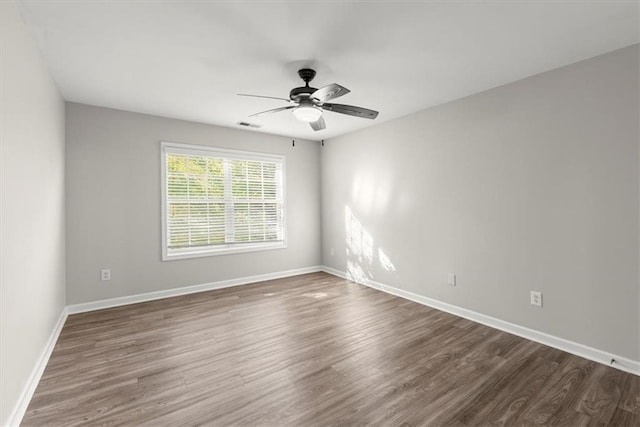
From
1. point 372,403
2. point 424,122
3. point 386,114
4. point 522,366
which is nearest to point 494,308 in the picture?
point 522,366

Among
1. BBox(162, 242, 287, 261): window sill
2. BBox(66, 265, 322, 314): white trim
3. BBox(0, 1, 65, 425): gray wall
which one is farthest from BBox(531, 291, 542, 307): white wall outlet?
BBox(0, 1, 65, 425): gray wall

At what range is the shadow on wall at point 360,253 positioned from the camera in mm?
4457

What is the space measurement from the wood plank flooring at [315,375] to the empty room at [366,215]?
0.06 feet

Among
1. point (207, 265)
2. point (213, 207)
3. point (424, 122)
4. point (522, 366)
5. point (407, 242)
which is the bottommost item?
point (522, 366)

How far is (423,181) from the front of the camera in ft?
12.5

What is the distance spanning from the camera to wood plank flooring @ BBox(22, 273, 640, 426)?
1820 millimetres

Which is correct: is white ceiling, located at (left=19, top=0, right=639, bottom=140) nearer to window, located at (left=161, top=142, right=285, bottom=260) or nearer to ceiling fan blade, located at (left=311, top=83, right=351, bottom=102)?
ceiling fan blade, located at (left=311, top=83, right=351, bottom=102)

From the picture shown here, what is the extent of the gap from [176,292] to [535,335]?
14.1 feet

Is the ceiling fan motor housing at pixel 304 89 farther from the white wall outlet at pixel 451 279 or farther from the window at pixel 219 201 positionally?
the white wall outlet at pixel 451 279

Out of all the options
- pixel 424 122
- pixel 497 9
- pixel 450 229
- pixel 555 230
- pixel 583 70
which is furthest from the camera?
pixel 424 122

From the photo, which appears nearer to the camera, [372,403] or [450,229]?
[372,403]

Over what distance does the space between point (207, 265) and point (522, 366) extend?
3.92 meters

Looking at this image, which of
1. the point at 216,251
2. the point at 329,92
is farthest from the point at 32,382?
the point at 329,92

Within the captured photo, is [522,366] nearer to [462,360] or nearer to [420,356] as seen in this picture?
[462,360]
